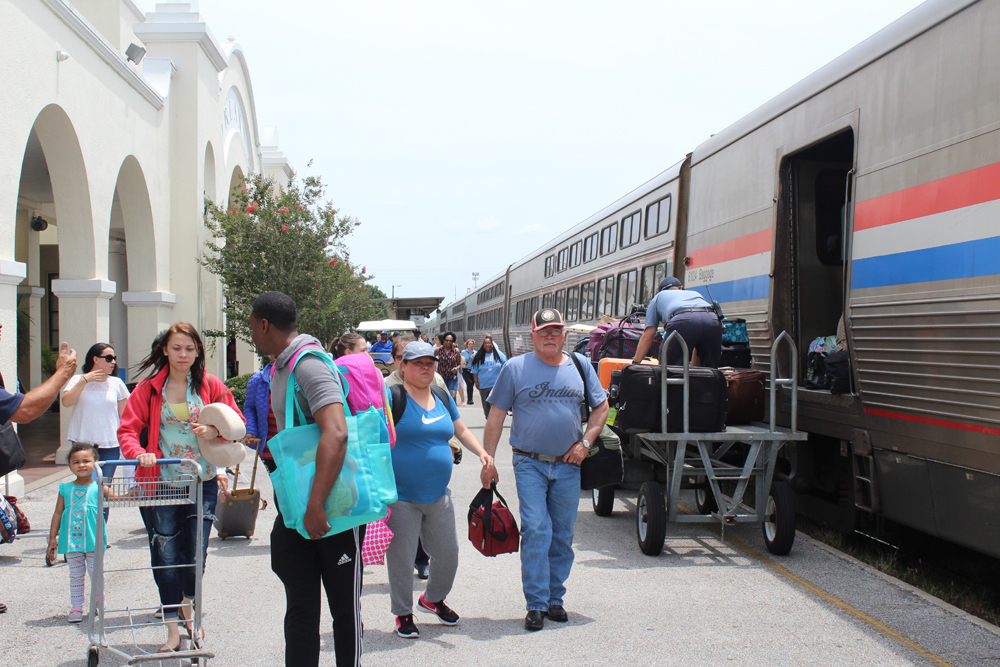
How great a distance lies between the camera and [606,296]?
14867mm

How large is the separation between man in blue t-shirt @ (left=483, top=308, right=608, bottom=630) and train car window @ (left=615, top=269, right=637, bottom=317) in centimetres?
776

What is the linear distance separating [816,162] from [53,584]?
23.6 feet

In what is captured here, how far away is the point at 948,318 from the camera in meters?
5.20

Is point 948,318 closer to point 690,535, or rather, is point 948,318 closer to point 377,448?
point 690,535

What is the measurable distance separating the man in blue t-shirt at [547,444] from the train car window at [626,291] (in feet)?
25.5

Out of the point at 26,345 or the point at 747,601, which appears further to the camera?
the point at 26,345

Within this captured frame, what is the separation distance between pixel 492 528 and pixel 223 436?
66.4 inches

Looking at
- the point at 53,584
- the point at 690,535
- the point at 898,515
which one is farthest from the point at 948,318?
the point at 53,584

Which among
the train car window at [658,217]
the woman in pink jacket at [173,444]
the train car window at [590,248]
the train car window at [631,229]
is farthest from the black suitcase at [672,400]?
the train car window at [590,248]

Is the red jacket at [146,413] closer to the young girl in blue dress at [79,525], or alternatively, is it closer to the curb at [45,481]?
the young girl in blue dress at [79,525]

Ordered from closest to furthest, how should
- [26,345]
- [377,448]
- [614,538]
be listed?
[377,448]
[614,538]
[26,345]

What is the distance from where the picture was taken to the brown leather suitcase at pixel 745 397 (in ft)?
22.8

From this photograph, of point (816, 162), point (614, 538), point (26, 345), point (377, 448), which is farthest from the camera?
point (26, 345)

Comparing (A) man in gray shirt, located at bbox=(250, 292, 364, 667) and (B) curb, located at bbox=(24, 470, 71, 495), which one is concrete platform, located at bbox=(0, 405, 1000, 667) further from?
(B) curb, located at bbox=(24, 470, 71, 495)
